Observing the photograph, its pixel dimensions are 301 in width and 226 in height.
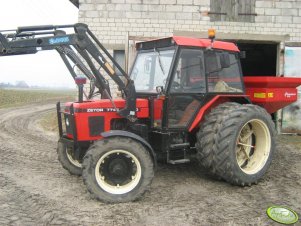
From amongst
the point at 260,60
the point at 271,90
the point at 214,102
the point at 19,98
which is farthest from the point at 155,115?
the point at 19,98

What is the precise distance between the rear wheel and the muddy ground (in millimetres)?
172

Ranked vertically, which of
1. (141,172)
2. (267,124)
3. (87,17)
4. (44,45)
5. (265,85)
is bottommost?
(141,172)

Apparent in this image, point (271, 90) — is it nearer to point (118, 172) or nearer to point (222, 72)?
point (222, 72)

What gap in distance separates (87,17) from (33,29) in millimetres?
5678

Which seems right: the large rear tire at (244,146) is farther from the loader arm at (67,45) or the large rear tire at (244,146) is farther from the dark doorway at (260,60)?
the dark doorway at (260,60)

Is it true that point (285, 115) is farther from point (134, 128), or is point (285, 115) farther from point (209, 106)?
point (134, 128)

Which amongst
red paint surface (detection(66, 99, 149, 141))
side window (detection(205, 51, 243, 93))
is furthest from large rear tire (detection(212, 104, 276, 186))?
red paint surface (detection(66, 99, 149, 141))

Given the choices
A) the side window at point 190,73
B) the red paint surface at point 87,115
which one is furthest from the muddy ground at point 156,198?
the side window at point 190,73

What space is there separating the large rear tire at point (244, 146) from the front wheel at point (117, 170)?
1.10 m

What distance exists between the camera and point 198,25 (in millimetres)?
10789

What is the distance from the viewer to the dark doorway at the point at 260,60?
14500 millimetres

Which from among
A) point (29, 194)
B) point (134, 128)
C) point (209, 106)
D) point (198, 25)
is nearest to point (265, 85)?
point (209, 106)

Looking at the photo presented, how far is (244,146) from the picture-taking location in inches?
243

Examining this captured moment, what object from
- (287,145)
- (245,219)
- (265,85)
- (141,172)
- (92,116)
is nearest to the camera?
(245,219)
